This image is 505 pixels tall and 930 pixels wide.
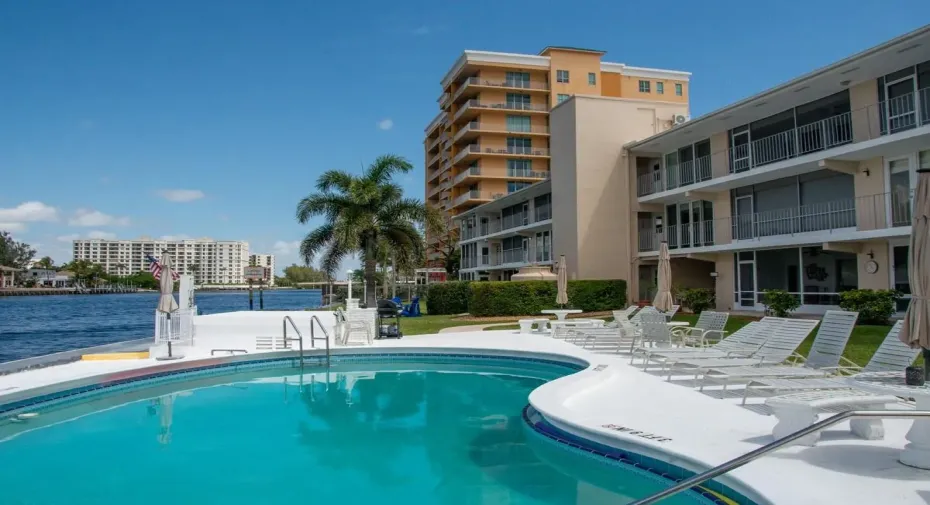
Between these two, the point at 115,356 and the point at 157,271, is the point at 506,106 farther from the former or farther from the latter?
the point at 115,356

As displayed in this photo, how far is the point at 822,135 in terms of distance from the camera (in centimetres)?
1928

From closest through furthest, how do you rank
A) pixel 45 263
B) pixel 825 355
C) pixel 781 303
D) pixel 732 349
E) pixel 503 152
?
pixel 825 355, pixel 732 349, pixel 781 303, pixel 503 152, pixel 45 263

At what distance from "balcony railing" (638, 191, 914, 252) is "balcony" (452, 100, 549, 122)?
111 feet

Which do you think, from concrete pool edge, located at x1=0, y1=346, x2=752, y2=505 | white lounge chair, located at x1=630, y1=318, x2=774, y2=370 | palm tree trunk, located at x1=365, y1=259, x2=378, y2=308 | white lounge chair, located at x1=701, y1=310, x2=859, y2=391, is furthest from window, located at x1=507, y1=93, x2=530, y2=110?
white lounge chair, located at x1=701, y1=310, x2=859, y2=391

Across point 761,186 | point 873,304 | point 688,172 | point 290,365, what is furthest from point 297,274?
point 873,304

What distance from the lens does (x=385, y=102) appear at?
3216 centimetres

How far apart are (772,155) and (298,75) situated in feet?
59.5

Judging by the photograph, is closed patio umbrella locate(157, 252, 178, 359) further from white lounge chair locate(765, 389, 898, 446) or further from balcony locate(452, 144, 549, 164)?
balcony locate(452, 144, 549, 164)

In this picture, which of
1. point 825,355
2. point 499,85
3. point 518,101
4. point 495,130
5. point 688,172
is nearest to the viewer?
point 825,355

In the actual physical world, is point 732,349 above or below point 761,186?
below

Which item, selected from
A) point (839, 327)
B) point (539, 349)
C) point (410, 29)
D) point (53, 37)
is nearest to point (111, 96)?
point (53, 37)

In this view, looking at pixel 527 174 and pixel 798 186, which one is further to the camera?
pixel 527 174

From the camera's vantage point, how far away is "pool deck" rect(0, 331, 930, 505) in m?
4.45

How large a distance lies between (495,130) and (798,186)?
40257mm
